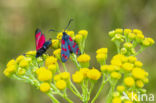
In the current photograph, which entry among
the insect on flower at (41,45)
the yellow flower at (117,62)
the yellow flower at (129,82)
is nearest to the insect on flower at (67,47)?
the insect on flower at (41,45)

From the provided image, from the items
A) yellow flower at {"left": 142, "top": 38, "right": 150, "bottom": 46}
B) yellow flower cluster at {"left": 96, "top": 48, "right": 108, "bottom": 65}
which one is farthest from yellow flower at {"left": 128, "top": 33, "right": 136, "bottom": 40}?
yellow flower cluster at {"left": 96, "top": 48, "right": 108, "bottom": 65}

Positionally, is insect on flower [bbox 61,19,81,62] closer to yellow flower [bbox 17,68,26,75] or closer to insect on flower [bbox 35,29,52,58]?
insect on flower [bbox 35,29,52,58]

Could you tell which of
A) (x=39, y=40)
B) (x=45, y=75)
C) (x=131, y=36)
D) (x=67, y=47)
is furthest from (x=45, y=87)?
(x=131, y=36)

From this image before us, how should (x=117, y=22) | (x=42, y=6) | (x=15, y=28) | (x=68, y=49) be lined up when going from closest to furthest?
(x=68, y=49) → (x=117, y=22) → (x=42, y=6) → (x=15, y=28)

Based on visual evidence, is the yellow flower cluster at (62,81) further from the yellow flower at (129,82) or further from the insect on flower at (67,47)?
the yellow flower at (129,82)

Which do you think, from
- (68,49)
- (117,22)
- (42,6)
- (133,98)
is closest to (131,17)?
(117,22)

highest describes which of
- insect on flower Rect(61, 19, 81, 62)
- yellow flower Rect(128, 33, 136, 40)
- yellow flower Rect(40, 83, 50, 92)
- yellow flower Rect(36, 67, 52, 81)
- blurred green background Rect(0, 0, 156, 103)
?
blurred green background Rect(0, 0, 156, 103)

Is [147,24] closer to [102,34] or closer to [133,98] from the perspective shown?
[102,34]
